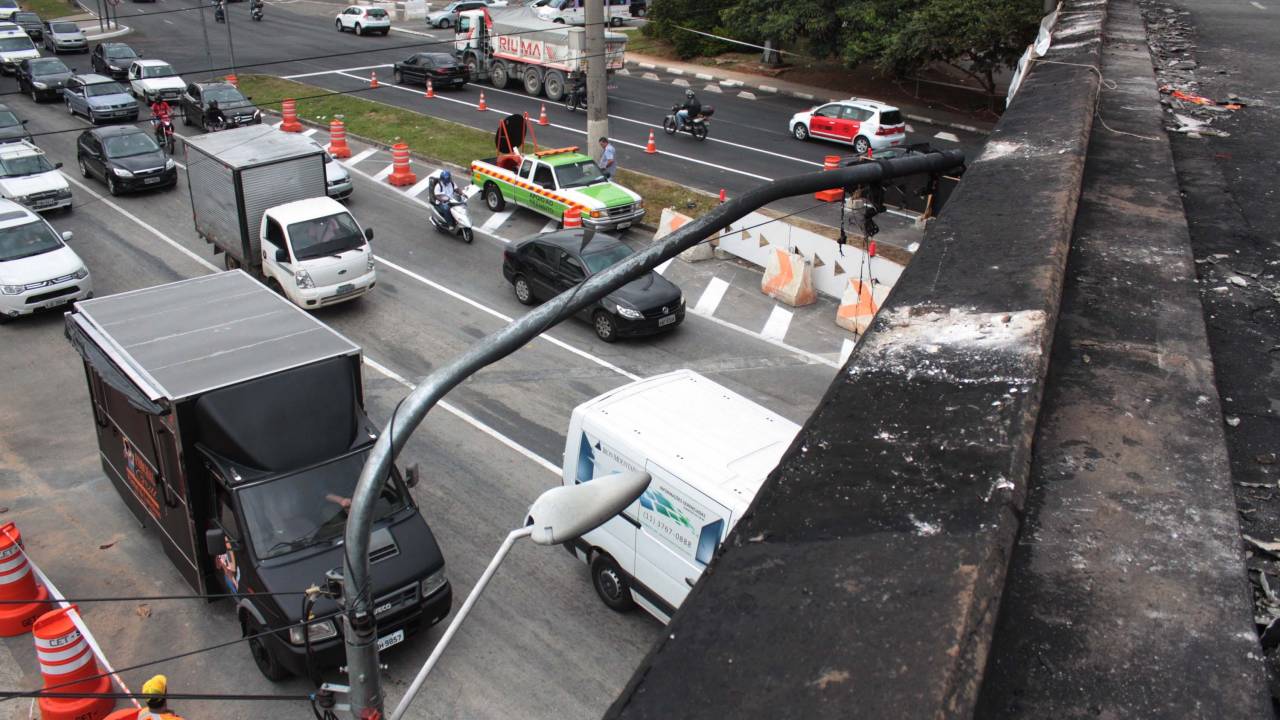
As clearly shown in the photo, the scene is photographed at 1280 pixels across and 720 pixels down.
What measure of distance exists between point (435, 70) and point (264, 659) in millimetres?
33434

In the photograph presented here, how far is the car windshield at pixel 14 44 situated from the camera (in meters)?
43.3

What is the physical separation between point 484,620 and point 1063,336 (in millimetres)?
7688

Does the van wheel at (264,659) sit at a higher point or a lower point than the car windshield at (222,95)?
lower

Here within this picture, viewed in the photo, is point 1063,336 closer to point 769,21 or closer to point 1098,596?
point 1098,596

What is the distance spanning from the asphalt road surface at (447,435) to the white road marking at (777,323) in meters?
0.06

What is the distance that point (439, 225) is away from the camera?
2403 cm

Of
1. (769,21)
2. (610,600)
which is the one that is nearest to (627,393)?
(610,600)

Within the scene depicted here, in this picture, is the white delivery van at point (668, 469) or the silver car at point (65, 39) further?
the silver car at point (65, 39)

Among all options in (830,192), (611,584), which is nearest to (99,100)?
(830,192)

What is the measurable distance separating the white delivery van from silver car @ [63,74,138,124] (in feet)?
96.2

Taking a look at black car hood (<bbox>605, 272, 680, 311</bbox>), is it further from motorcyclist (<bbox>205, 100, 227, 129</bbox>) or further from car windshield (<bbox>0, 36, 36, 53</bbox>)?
car windshield (<bbox>0, 36, 36, 53</bbox>)

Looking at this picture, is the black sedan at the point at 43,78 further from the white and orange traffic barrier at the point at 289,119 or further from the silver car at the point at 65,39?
the silver car at the point at 65,39

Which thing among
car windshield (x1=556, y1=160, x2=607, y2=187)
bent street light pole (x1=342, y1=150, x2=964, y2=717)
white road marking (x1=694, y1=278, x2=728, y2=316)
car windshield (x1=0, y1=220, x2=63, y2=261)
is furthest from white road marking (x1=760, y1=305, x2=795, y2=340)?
car windshield (x1=0, y1=220, x2=63, y2=261)

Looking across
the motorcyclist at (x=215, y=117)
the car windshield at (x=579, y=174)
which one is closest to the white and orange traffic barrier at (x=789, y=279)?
the car windshield at (x=579, y=174)
